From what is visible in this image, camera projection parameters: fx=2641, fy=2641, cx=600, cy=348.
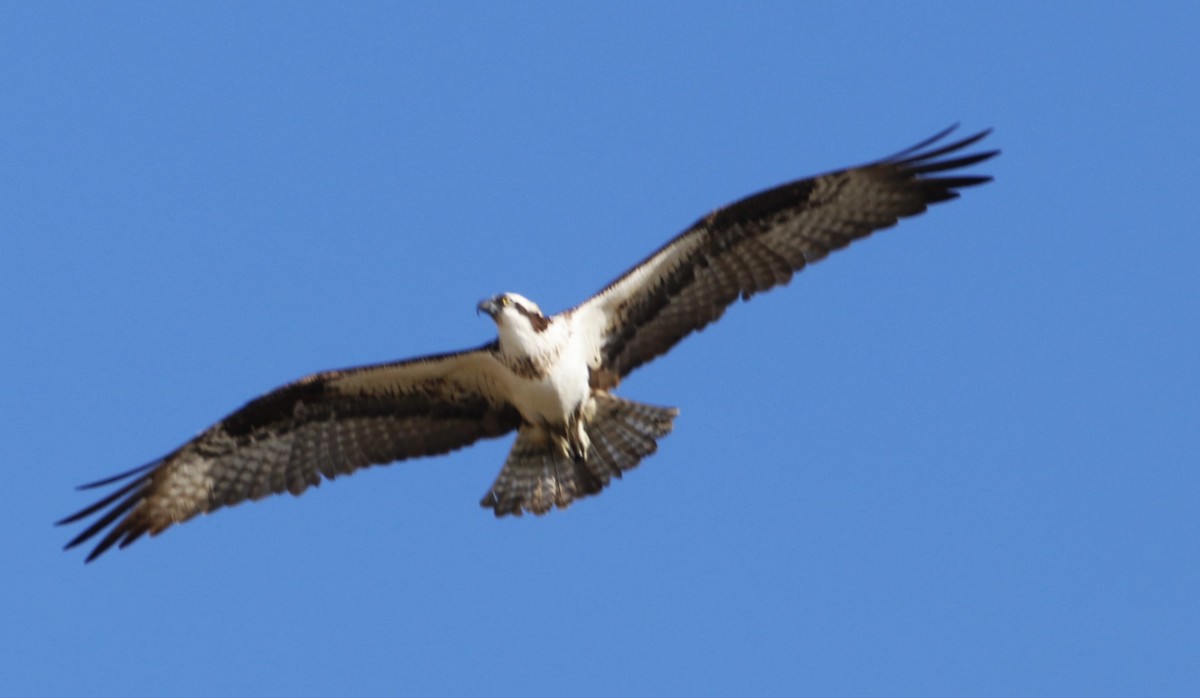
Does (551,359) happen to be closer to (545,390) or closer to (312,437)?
(545,390)

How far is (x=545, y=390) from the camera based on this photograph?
1788 centimetres

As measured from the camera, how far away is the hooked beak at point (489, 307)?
17.6 meters

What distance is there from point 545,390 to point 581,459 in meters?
0.72

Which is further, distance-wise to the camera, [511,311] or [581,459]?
[581,459]

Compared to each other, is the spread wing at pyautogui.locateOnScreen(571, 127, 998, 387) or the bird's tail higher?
the spread wing at pyautogui.locateOnScreen(571, 127, 998, 387)

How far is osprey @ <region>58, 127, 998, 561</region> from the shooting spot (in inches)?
704

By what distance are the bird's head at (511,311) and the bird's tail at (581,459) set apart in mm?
895

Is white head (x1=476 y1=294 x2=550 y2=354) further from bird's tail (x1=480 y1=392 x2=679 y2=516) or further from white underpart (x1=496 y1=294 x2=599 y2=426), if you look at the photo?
bird's tail (x1=480 y1=392 x2=679 y2=516)

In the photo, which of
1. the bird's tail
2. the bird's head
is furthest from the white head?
the bird's tail

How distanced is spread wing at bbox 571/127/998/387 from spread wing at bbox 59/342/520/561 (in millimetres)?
1216

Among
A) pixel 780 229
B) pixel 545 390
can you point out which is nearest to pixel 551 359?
pixel 545 390

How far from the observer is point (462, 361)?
18062 mm

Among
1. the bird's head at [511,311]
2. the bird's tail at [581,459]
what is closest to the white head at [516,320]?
the bird's head at [511,311]

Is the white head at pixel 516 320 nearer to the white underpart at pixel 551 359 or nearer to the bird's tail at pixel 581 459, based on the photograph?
the white underpart at pixel 551 359
